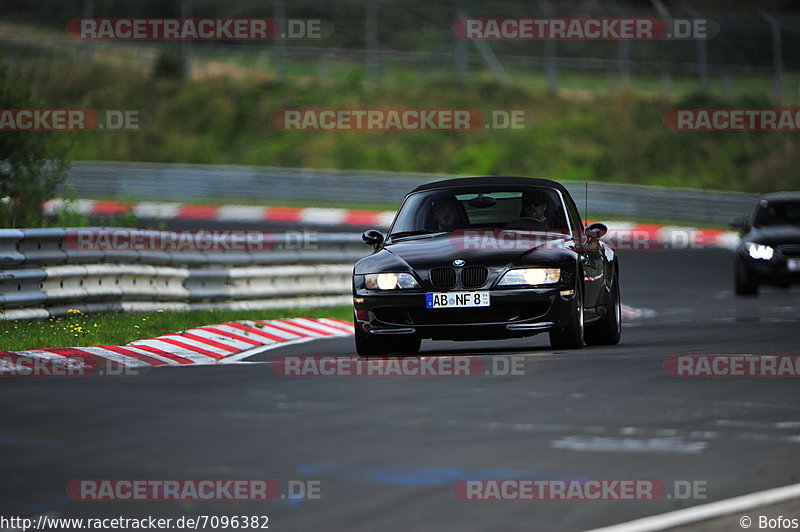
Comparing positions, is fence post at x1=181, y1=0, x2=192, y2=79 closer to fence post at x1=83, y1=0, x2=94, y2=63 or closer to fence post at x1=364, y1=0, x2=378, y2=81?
fence post at x1=83, y1=0, x2=94, y2=63

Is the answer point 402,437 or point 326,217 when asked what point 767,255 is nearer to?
point 402,437

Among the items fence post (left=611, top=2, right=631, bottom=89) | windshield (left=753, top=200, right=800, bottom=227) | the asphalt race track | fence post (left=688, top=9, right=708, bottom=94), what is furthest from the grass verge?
fence post (left=688, top=9, right=708, bottom=94)

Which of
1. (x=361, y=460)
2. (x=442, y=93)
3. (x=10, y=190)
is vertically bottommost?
(x=361, y=460)

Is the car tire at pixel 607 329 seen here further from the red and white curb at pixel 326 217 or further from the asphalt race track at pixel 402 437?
the red and white curb at pixel 326 217

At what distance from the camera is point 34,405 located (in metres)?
9.38

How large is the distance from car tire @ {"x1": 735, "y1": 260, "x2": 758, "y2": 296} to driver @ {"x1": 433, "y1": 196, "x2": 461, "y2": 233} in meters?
9.91

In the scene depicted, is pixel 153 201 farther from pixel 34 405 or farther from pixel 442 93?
pixel 34 405

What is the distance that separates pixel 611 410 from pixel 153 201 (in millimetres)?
34856

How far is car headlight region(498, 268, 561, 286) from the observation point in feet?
40.1

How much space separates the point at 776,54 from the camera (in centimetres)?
4309

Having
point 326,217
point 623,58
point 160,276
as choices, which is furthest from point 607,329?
point 623,58

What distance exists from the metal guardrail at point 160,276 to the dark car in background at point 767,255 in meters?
5.52

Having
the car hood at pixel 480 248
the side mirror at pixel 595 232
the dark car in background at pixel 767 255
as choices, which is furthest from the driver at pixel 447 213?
the dark car in background at pixel 767 255

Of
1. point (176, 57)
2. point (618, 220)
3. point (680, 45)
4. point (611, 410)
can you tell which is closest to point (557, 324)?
point (611, 410)
